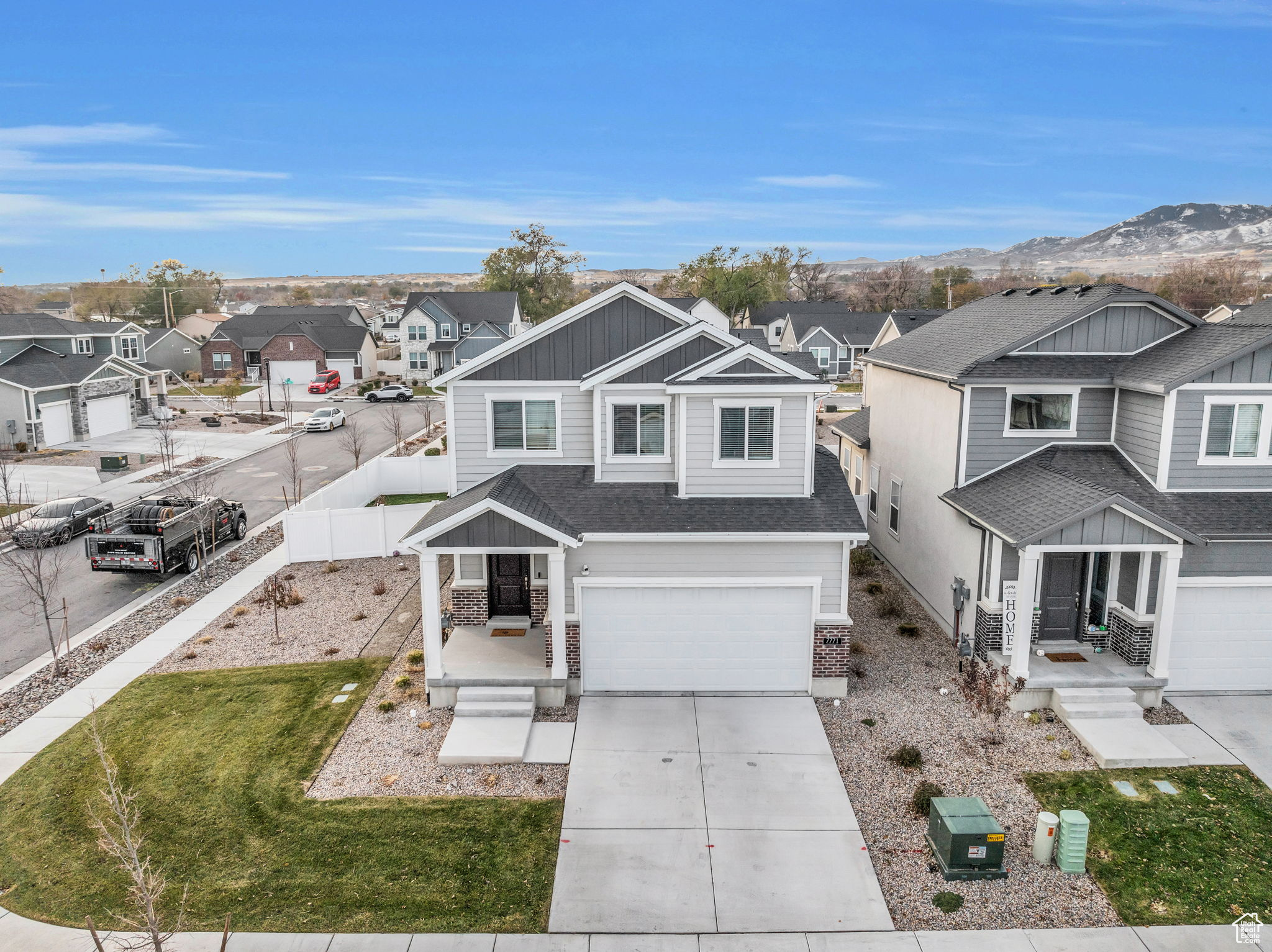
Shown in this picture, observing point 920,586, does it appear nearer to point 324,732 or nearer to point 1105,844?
point 1105,844

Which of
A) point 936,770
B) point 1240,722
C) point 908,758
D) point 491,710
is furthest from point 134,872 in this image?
point 1240,722

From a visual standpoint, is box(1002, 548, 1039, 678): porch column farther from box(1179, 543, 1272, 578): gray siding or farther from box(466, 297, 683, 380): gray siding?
box(466, 297, 683, 380): gray siding

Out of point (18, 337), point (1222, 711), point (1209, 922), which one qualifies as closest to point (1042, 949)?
point (1209, 922)

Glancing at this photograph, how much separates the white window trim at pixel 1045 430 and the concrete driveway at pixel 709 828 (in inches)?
270

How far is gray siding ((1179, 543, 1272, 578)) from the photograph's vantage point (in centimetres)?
1402

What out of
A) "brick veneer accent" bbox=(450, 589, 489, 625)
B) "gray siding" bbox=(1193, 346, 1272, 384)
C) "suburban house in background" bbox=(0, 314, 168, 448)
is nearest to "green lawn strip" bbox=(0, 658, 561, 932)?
"brick veneer accent" bbox=(450, 589, 489, 625)

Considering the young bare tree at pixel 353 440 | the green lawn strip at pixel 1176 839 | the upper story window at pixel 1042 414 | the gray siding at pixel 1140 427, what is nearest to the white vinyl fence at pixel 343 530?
the young bare tree at pixel 353 440

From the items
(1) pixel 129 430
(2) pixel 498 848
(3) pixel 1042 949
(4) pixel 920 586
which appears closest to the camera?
(3) pixel 1042 949

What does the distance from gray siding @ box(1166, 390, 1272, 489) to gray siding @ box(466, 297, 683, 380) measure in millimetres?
9903

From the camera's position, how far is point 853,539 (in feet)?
45.1

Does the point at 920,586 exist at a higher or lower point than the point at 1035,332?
lower

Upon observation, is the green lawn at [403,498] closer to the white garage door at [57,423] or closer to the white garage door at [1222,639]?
the white garage door at [57,423]

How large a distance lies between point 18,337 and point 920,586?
48014mm

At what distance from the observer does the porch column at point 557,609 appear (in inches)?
542
